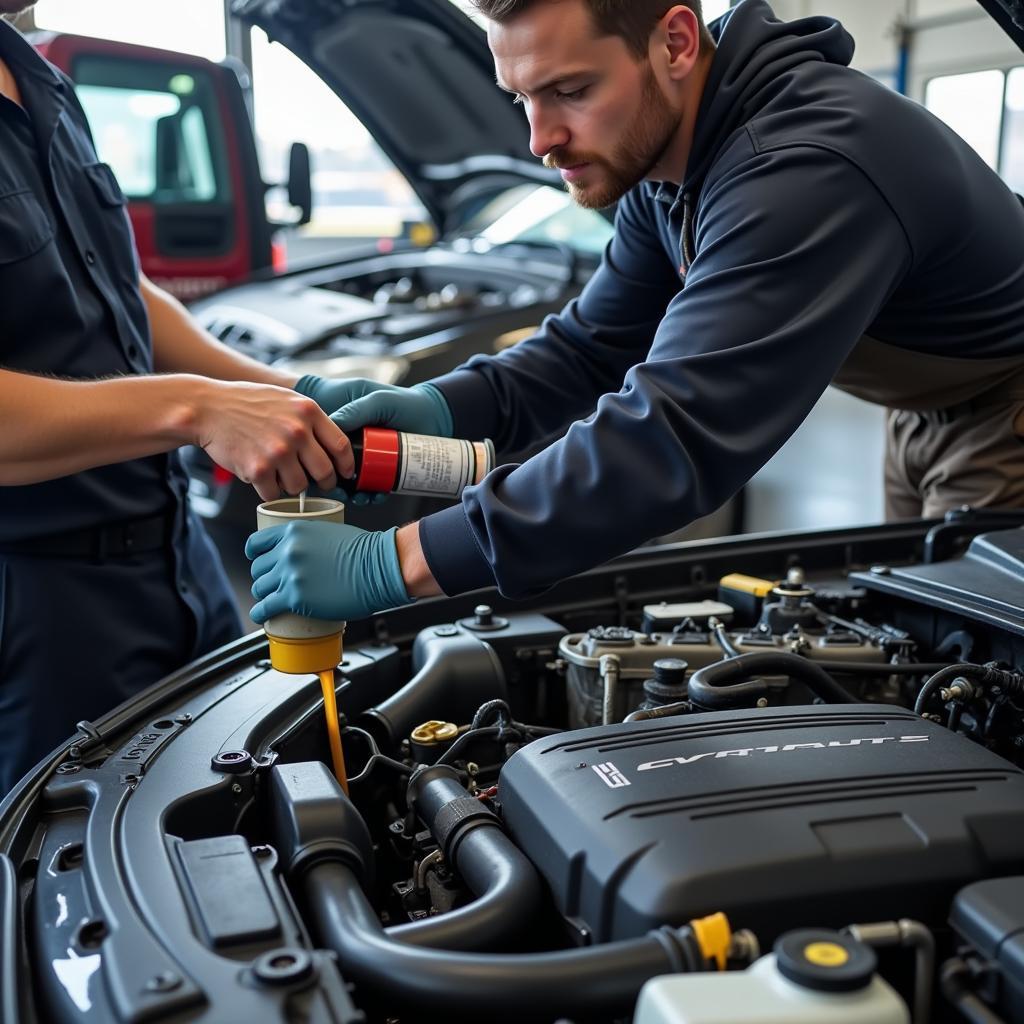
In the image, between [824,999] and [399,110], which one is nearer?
[824,999]

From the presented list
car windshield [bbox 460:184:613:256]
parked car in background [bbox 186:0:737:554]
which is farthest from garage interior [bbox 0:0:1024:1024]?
car windshield [bbox 460:184:613:256]

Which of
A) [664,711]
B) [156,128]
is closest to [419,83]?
[156,128]

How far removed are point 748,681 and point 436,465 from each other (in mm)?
456

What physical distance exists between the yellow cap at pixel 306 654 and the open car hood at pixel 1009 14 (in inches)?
51.2

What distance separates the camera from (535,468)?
112 cm

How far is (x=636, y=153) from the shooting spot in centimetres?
138

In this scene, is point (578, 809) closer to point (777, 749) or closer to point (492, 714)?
point (777, 749)

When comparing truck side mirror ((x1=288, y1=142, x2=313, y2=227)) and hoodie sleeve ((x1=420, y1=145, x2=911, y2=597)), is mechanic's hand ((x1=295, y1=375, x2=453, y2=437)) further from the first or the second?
truck side mirror ((x1=288, y1=142, x2=313, y2=227))

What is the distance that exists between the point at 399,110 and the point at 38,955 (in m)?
3.12

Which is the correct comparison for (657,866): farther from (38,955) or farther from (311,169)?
(311,169)

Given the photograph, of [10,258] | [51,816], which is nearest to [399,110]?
[10,258]

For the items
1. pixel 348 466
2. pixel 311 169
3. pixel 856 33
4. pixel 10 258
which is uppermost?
pixel 856 33

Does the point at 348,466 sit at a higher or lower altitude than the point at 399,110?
lower

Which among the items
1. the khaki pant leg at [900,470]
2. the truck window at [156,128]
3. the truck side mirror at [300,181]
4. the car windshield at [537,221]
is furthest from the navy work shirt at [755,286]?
the truck window at [156,128]
